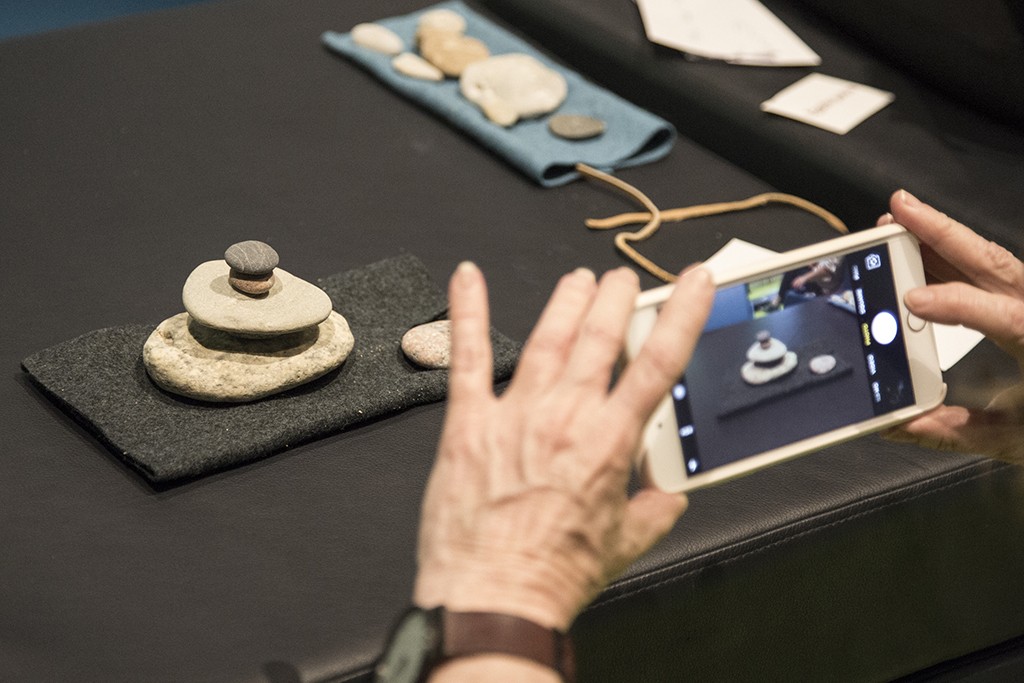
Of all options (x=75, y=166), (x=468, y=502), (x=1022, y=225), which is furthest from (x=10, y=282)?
(x=1022, y=225)

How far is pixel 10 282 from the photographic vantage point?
1301 mm

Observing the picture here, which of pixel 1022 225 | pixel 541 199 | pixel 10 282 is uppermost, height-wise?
pixel 1022 225

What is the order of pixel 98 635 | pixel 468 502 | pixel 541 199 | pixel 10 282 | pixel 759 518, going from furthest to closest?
pixel 541 199 → pixel 10 282 → pixel 759 518 → pixel 98 635 → pixel 468 502

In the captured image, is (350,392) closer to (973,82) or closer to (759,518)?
(759,518)

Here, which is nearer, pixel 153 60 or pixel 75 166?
pixel 75 166

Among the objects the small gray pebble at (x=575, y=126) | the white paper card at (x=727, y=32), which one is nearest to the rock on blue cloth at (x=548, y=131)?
the small gray pebble at (x=575, y=126)

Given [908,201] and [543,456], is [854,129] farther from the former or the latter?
[543,456]

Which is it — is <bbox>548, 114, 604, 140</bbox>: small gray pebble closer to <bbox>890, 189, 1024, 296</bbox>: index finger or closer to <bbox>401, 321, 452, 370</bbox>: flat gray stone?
<bbox>401, 321, 452, 370</bbox>: flat gray stone

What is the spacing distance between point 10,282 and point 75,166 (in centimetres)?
27

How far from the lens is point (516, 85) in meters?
1.69

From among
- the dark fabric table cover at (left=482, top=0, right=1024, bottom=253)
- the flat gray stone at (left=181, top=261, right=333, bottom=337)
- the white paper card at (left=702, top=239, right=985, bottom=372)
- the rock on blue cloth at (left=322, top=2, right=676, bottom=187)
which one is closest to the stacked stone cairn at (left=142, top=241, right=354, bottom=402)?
the flat gray stone at (left=181, top=261, right=333, bottom=337)

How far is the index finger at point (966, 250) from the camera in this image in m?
0.85

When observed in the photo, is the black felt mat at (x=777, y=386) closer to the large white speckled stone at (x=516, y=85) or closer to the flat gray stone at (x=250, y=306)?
the flat gray stone at (x=250, y=306)

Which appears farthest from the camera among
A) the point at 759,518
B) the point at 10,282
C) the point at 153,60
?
the point at 153,60
